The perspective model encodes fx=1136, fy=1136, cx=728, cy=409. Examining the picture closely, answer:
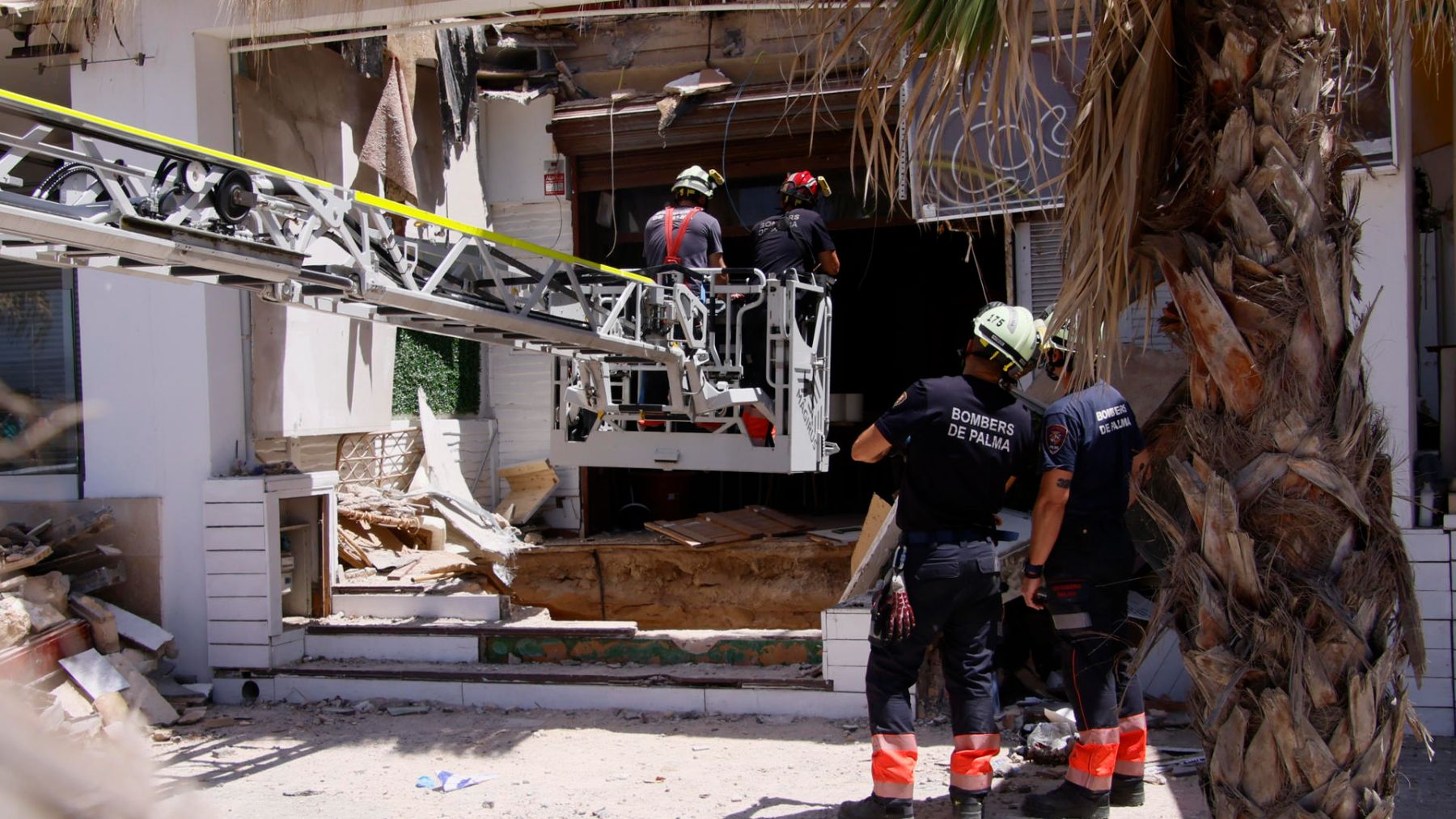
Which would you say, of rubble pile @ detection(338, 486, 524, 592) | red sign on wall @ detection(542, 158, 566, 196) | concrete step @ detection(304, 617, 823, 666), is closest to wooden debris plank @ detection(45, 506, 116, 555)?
concrete step @ detection(304, 617, 823, 666)

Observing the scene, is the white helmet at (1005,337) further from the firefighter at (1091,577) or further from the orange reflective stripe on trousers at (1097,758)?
the orange reflective stripe on trousers at (1097,758)

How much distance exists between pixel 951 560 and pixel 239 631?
4.97 m

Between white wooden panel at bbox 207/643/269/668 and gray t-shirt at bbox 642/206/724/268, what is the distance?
3.53 m

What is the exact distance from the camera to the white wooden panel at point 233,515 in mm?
7344

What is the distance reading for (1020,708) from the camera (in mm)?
5945

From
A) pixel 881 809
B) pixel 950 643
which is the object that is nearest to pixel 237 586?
pixel 881 809

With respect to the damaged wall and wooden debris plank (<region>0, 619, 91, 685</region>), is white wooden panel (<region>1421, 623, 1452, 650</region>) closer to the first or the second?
the damaged wall

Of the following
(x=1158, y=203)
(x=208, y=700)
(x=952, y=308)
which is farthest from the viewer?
(x=952, y=308)

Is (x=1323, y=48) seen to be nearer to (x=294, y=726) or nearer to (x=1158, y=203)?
(x=1158, y=203)

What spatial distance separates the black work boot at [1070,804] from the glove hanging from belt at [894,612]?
0.90 m

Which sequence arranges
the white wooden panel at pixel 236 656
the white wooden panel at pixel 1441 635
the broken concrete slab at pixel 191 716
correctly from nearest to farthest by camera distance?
the white wooden panel at pixel 1441 635
the broken concrete slab at pixel 191 716
the white wooden panel at pixel 236 656

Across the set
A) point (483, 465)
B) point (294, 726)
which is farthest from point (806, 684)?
point (483, 465)

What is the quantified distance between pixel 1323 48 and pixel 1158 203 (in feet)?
1.92

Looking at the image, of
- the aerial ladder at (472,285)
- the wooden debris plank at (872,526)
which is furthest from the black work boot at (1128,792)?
the aerial ladder at (472,285)
